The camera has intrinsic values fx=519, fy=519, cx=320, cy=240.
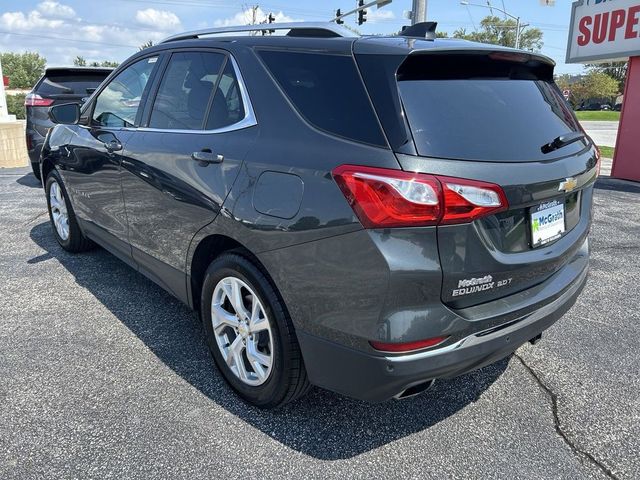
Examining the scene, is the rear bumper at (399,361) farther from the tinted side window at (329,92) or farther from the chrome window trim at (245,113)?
the chrome window trim at (245,113)

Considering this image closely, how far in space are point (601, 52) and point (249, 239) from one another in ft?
37.2

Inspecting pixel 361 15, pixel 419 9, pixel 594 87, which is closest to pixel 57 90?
pixel 419 9

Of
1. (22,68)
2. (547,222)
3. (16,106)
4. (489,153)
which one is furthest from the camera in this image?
(22,68)

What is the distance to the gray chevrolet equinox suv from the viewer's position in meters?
1.93

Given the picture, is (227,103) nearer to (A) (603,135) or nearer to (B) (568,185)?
(B) (568,185)

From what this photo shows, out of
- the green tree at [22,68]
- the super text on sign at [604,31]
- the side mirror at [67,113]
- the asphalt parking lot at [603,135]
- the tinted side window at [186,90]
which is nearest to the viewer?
the tinted side window at [186,90]

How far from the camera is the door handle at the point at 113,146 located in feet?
11.5

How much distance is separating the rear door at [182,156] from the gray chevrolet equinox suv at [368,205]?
1 cm

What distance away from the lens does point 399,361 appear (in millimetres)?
1957

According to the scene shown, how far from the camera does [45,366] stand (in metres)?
2.98

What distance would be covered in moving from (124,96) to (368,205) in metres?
2.60

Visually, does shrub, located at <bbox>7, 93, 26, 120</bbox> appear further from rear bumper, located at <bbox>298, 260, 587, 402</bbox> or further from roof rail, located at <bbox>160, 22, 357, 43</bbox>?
rear bumper, located at <bbox>298, 260, 587, 402</bbox>

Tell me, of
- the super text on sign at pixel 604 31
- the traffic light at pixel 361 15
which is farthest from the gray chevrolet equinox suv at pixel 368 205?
the traffic light at pixel 361 15

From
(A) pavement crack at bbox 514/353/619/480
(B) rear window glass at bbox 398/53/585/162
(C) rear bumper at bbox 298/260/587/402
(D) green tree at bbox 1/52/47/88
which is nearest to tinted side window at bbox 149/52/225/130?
(B) rear window glass at bbox 398/53/585/162
